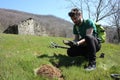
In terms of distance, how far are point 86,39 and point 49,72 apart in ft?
4.45

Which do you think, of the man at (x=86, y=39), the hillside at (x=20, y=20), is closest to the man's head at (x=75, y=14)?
the man at (x=86, y=39)

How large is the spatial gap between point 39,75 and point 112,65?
261cm

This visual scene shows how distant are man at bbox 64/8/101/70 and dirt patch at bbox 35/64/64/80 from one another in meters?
0.86

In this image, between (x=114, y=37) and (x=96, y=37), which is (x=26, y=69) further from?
(x=114, y=37)

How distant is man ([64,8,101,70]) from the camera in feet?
27.4

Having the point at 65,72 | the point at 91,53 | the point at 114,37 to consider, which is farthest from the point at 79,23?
the point at 114,37

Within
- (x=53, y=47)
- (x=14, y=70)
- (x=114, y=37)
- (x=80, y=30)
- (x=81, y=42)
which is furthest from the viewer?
(x=114, y=37)

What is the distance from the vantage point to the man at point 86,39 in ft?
27.4

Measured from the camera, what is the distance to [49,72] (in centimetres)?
785

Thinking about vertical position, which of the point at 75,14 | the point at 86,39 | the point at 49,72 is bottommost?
the point at 49,72

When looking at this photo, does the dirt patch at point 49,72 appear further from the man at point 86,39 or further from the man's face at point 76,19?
the man's face at point 76,19

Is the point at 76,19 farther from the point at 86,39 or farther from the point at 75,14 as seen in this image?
the point at 86,39

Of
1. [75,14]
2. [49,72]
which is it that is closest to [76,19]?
[75,14]

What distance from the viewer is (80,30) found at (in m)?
8.95
